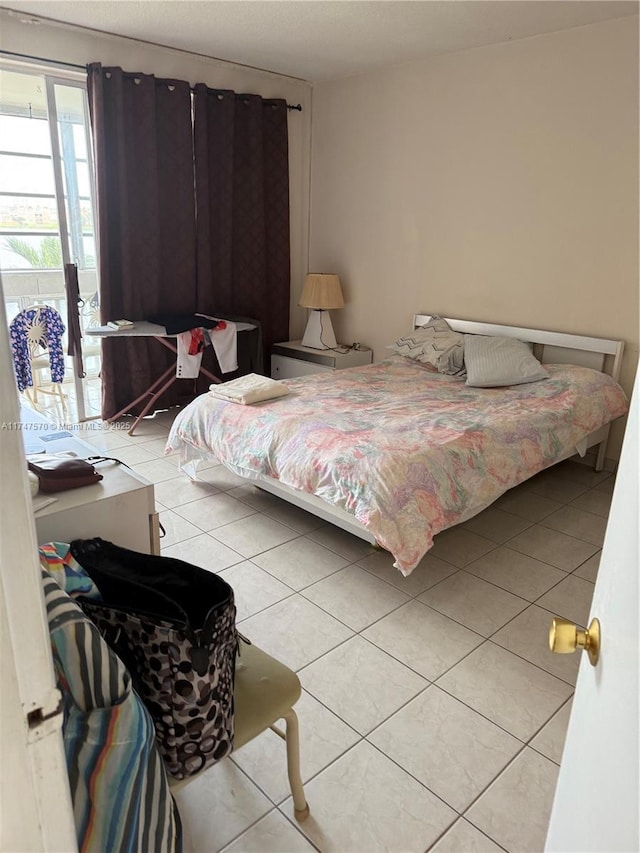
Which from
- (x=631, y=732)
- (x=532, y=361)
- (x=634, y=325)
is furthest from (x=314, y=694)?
(x=634, y=325)

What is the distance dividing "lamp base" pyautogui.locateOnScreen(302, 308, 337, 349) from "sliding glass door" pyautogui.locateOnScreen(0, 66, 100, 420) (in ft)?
5.56

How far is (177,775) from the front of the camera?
1.17 meters

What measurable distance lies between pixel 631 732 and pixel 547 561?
219 centimetres

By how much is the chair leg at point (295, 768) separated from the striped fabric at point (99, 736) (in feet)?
1.58

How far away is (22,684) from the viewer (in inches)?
28.5

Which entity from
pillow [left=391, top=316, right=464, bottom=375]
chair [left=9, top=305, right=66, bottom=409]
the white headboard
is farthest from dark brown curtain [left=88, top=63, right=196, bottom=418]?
the white headboard

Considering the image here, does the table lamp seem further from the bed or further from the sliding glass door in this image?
the sliding glass door

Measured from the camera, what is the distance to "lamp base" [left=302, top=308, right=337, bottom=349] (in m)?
4.83

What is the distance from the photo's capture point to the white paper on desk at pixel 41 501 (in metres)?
1.38

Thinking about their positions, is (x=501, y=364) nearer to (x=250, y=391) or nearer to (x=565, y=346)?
(x=565, y=346)

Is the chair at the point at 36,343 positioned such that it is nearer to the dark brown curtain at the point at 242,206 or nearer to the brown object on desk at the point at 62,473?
the dark brown curtain at the point at 242,206

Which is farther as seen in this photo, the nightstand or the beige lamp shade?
the beige lamp shade

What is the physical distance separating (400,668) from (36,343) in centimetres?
325

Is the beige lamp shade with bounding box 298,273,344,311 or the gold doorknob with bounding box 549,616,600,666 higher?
the beige lamp shade with bounding box 298,273,344,311
